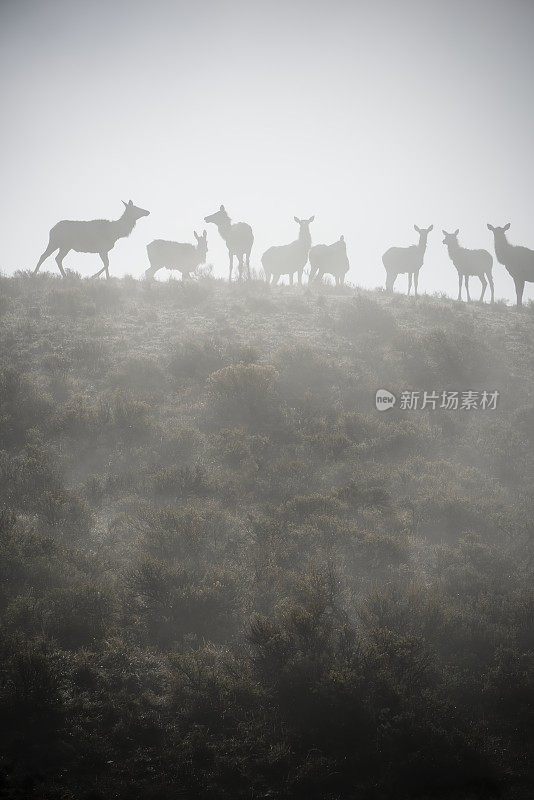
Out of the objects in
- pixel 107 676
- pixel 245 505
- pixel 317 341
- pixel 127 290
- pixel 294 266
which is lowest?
pixel 107 676

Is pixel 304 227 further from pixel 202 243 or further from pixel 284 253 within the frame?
pixel 202 243

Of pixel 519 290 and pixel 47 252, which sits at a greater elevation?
pixel 47 252

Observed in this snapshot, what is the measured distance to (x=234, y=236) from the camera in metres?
23.7

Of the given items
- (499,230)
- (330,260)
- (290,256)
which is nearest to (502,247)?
(499,230)

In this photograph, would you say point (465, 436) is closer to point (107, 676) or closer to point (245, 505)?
point (245, 505)

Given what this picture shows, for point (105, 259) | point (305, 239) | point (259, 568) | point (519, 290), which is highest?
point (305, 239)

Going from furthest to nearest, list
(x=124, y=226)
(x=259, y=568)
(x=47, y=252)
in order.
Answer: (x=124, y=226) < (x=47, y=252) < (x=259, y=568)

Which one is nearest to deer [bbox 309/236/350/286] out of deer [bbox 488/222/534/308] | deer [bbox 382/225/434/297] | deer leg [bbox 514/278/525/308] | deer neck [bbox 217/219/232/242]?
deer [bbox 382/225/434/297]

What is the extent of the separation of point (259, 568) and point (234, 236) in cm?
1950

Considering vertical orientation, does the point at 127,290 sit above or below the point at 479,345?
above

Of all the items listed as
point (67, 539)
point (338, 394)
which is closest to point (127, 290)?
point (338, 394)

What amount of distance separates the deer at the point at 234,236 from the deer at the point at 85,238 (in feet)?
16.1

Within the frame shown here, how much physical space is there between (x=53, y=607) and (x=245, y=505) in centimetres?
377

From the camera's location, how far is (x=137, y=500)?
30.0 ft
